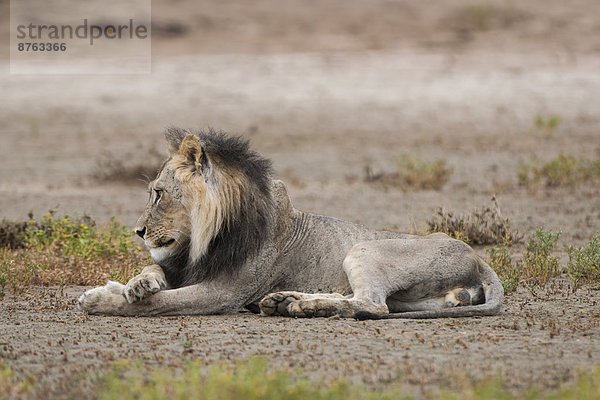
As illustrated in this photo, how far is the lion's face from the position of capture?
7180 millimetres

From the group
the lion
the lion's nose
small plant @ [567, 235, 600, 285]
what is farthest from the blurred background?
the lion's nose

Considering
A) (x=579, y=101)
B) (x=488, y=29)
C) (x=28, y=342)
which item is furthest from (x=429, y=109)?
(x=28, y=342)

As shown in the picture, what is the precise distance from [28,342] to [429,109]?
56.7 feet

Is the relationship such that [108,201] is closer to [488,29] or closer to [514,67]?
[514,67]

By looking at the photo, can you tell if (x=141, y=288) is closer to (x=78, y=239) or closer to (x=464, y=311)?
(x=464, y=311)

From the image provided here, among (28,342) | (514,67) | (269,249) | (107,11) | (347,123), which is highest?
(107,11)

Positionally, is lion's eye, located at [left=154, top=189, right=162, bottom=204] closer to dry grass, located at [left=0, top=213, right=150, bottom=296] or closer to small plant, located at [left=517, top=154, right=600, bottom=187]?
dry grass, located at [left=0, top=213, right=150, bottom=296]

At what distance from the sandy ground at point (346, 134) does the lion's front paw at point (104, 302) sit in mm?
146

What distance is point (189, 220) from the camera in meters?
7.19

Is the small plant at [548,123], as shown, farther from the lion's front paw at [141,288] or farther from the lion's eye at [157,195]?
the lion's front paw at [141,288]

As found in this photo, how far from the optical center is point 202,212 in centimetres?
712

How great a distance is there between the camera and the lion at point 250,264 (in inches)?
278

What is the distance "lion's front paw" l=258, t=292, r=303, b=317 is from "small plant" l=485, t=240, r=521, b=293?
6.89 feet

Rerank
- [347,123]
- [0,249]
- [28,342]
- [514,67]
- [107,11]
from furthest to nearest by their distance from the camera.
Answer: [107,11] < [514,67] < [347,123] < [0,249] < [28,342]
